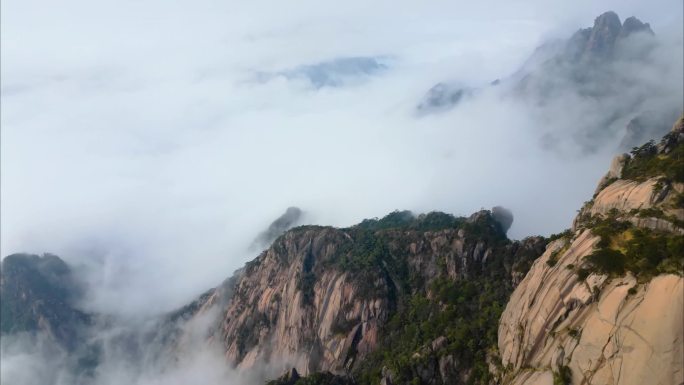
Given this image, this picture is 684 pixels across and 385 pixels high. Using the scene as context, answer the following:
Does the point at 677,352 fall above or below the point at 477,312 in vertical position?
above

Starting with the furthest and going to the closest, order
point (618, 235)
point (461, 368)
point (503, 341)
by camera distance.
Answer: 1. point (461, 368)
2. point (503, 341)
3. point (618, 235)

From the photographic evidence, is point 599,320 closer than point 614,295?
No

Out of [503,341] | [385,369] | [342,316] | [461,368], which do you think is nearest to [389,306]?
[342,316]

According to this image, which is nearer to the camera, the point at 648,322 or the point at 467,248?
the point at 648,322

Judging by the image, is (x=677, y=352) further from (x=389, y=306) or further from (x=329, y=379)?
(x=389, y=306)

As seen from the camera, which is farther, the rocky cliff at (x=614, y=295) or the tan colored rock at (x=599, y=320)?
the rocky cliff at (x=614, y=295)

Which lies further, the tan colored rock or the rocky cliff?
the rocky cliff

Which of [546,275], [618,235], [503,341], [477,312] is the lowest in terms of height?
[477,312]

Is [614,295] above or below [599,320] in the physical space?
above
